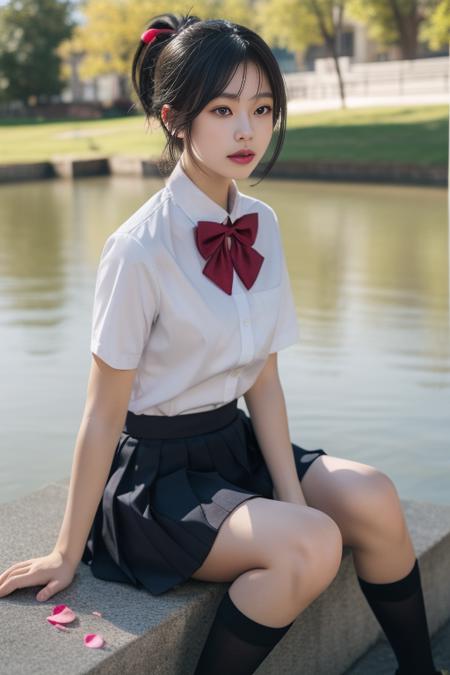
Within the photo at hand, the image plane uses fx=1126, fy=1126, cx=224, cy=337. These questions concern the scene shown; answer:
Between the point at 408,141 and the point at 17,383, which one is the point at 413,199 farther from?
the point at 17,383

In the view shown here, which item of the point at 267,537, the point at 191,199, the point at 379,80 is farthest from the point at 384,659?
the point at 379,80

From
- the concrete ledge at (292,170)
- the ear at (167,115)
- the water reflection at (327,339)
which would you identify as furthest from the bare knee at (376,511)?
Result: the concrete ledge at (292,170)

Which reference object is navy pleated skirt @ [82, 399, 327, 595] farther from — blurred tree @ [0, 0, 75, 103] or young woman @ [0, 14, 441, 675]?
blurred tree @ [0, 0, 75, 103]

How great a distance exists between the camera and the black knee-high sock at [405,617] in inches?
89.0

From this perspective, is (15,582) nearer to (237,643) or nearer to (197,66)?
(237,643)

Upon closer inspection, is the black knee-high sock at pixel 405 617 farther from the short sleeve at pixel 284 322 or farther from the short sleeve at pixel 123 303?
the short sleeve at pixel 123 303

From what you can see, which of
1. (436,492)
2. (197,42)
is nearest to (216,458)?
(197,42)

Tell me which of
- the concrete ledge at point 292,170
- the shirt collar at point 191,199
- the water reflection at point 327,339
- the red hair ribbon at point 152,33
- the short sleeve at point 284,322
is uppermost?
the red hair ribbon at point 152,33

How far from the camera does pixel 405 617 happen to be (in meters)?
2.26

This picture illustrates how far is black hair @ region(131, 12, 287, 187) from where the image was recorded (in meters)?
2.18

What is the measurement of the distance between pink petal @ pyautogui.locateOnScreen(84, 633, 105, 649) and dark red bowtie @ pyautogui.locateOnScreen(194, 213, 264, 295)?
2.40 feet

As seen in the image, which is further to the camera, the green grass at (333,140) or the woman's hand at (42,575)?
the green grass at (333,140)

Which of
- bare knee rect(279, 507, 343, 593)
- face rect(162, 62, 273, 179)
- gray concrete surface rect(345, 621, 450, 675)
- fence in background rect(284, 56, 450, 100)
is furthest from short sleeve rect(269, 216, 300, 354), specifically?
fence in background rect(284, 56, 450, 100)

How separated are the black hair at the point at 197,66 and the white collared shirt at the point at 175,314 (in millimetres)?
147
